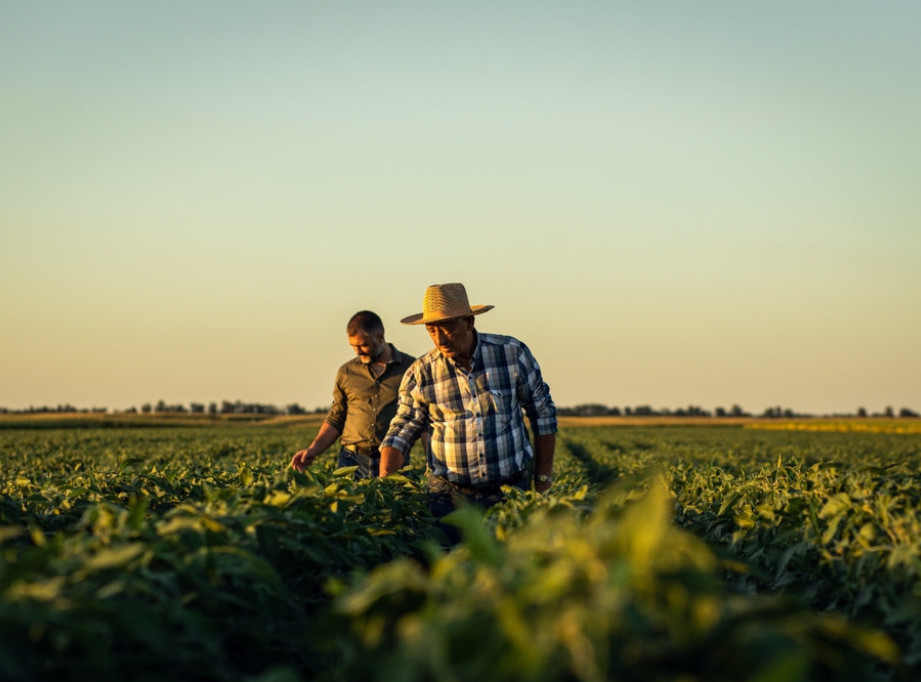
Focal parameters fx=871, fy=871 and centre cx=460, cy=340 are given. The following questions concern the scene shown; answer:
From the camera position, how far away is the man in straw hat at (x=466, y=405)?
6328 mm

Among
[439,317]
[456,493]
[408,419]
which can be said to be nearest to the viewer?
[439,317]

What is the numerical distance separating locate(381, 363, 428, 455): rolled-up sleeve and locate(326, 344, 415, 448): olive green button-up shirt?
1.91 m

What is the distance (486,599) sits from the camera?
204cm

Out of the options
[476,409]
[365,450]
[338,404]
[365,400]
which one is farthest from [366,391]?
[476,409]

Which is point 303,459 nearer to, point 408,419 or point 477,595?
point 408,419

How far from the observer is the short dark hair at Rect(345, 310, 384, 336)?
859cm

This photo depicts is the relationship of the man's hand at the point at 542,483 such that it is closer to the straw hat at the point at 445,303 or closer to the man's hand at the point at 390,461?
the man's hand at the point at 390,461

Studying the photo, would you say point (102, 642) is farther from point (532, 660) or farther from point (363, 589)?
point (532, 660)

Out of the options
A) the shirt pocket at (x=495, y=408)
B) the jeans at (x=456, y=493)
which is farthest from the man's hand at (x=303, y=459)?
the shirt pocket at (x=495, y=408)

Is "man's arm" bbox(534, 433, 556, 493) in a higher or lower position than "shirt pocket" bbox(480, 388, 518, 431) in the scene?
lower

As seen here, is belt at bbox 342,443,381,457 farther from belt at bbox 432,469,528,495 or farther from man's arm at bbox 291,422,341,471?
belt at bbox 432,469,528,495

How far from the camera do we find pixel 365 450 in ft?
29.6

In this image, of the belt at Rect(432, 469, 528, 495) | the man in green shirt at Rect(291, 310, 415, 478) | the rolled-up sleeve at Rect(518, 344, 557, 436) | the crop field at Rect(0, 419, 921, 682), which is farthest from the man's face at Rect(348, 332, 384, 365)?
the crop field at Rect(0, 419, 921, 682)

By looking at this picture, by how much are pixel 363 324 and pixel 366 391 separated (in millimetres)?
779
